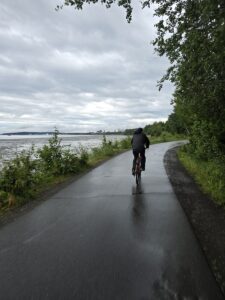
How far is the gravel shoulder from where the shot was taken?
14.8ft

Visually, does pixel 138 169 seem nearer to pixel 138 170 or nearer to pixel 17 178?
pixel 138 170

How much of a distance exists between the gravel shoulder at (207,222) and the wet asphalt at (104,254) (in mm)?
147

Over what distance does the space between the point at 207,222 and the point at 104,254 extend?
275 centimetres

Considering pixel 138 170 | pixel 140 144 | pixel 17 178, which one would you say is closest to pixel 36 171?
pixel 17 178

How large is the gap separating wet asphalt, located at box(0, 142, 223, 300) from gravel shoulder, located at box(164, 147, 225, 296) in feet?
0.48

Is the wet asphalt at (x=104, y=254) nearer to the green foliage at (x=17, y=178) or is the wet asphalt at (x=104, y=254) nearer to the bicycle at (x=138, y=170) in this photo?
the green foliage at (x=17, y=178)

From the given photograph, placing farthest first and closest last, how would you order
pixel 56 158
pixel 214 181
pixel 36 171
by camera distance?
pixel 56 158
pixel 36 171
pixel 214 181

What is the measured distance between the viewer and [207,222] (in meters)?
6.41

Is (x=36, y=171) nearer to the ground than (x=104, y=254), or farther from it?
farther from it

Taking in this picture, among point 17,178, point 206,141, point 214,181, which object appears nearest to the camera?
point 17,178

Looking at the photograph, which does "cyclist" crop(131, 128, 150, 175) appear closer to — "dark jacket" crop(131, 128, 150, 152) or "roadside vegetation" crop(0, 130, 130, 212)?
"dark jacket" crop(131, 128, 150, 152)

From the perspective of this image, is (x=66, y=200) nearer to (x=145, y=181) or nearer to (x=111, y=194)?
(x=111, y=194)

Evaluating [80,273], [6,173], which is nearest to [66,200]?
[6,173]

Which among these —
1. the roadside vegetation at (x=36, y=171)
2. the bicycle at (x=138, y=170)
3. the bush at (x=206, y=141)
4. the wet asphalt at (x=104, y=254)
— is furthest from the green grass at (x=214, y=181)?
the roadside vegetation at (x=36, y=171)
